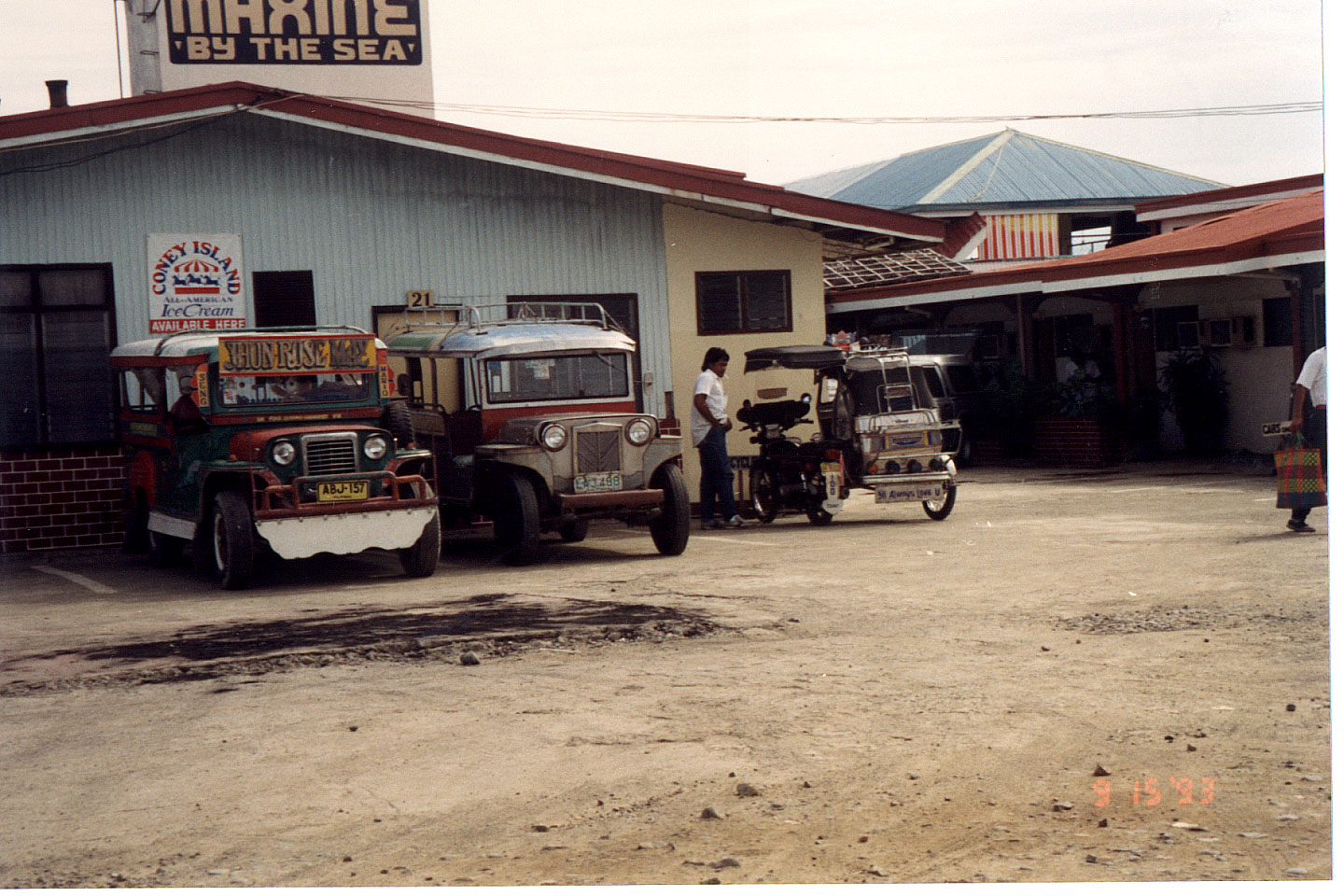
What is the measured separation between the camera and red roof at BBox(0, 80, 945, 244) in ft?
44.3

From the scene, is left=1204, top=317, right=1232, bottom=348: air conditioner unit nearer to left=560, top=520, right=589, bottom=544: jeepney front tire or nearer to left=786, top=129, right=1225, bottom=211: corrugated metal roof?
left=560, top=520, right=589, bottom=544: jeepney front tire

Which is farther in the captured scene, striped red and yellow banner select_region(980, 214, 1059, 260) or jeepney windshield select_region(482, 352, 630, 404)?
striped red and yellow banner select_region(980, 214, 1059, 260)

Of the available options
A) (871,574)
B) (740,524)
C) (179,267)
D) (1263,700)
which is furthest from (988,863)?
(179,267)

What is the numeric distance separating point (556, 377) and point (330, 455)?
2.45m

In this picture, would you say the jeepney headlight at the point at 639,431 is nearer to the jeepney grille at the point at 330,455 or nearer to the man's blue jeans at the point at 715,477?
the man's blue jeans at the point at 715,477

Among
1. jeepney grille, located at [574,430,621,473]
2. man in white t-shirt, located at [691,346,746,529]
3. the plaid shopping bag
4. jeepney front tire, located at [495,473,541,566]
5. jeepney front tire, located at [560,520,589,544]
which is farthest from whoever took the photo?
man in white t-shirt, located at [691,346,746,529]

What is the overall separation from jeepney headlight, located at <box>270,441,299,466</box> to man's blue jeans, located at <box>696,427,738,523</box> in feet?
15.0

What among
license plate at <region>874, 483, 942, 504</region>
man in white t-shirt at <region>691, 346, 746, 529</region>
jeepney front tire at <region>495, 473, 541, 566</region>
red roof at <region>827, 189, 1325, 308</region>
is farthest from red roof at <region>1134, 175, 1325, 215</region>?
jeepney front tire at <region>495, 473, 541, 566</region>

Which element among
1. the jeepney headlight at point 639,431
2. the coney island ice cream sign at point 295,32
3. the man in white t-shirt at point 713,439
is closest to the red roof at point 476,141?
the man in white t-shirt at point 713,439

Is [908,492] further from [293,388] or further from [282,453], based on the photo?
[282,453]

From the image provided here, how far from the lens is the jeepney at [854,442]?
46.5ft

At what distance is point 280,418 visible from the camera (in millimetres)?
11617

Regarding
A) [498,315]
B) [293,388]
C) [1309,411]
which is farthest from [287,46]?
[1309,411]

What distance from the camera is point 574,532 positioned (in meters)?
13.3
